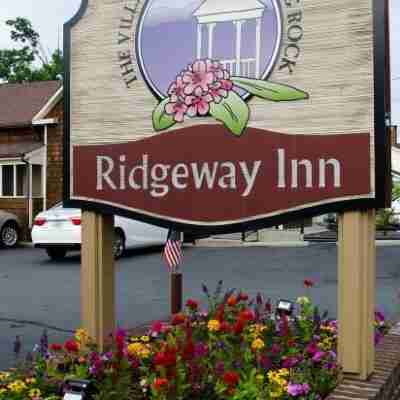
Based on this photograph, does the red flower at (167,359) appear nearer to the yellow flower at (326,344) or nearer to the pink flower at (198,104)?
the yellow flower at (326,344)

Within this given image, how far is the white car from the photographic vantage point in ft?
46.9

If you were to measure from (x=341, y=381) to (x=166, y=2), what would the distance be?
2964mm

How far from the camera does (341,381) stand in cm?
415

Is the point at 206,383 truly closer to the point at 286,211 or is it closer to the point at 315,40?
the point at 286,211

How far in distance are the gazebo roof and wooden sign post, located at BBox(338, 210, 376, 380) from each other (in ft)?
5.24

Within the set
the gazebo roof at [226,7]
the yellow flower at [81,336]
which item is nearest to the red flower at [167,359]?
the yellow flower at [81,336]

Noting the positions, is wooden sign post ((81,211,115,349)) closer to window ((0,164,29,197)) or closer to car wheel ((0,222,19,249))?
car wheel ((0,222,19,249))

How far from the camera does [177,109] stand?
482 cm

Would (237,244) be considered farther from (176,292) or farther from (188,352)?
(188,352)

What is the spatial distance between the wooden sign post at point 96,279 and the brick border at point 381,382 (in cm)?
191

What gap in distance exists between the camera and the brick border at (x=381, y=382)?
3.88 m

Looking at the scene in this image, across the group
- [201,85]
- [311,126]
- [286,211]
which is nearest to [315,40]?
[311,126]

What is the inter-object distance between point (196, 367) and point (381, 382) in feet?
4.51

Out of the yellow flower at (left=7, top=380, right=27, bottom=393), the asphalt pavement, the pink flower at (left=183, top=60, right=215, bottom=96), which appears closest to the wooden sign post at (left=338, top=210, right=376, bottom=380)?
the pink flower at (left=183, top=60, right=215, bottom=96)
